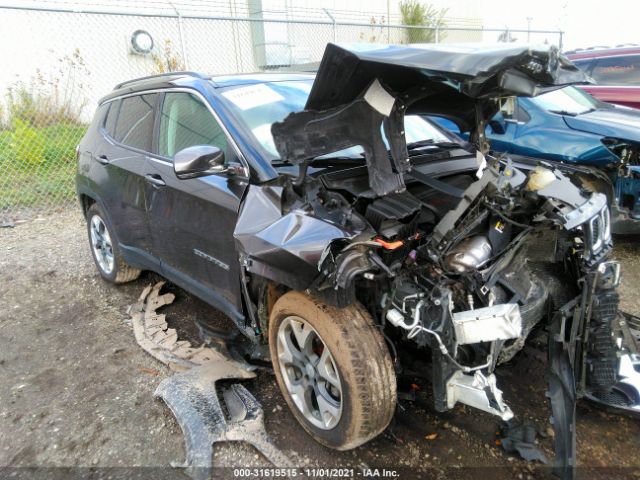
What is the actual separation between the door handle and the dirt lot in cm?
113

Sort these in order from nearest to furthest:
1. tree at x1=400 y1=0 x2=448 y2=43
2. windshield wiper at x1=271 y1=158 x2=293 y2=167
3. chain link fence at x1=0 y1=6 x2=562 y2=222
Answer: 1. windshield wiper at x1=271 y1=158 x2=293 y2=167
2. chain link fence at x1=0 y1=6 x2=562 y2=222
3. tree at x1=400 y1=0 x2=448 y2=43

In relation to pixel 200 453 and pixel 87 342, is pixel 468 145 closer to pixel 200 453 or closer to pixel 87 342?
pixel 200 453

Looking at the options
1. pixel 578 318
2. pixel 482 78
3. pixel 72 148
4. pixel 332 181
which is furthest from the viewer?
pixel 72 148

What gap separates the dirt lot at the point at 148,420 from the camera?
239 cm

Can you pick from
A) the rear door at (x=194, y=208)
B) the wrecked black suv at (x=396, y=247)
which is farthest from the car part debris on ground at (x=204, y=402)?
the rear door at (x=194, y=208)

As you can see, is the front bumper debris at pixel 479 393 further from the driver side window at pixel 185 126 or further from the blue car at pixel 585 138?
the blue car at pixel 585 138

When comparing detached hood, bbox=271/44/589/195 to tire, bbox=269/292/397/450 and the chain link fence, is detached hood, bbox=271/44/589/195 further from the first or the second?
the chain link fence

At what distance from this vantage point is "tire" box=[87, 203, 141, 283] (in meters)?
4.13

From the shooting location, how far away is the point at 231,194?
2.68 meters

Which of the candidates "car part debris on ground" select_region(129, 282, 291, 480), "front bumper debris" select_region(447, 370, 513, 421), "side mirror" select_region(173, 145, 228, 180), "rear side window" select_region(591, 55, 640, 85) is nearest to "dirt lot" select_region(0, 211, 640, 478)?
"car part debris on ground" select_region(129, 282, 291, 480)

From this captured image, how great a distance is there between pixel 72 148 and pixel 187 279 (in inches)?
229

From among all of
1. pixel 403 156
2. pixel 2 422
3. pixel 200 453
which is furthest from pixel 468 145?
pixel 2 422

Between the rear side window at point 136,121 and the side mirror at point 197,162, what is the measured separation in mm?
1068

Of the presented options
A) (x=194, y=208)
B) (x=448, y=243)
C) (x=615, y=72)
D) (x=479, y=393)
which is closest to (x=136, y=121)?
(x=194, y=208)
